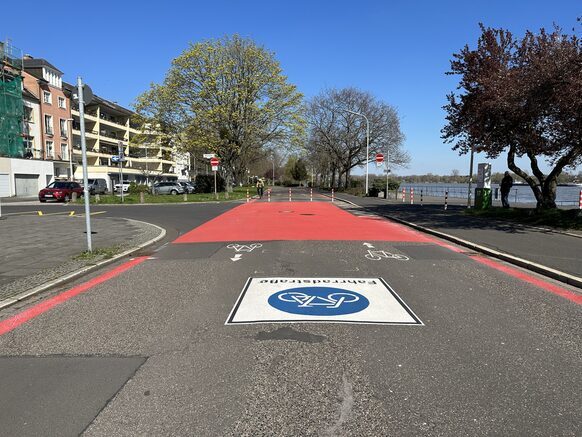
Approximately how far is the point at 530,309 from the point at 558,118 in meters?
11.5

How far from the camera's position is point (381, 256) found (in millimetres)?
9578

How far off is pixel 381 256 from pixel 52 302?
634 centimetres

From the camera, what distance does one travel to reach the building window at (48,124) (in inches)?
2095

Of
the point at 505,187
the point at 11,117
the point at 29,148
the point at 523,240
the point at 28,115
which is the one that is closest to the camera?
the point at 523,240

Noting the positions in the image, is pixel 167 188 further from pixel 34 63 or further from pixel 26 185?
pixel 34 63

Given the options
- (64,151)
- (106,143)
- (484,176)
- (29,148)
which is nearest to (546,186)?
(484,176)

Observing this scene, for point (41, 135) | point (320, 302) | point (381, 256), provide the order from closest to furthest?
point (320, 302)
point (381, 256)
point (41, 135)

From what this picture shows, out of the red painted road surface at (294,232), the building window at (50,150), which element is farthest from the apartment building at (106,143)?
the red painted road surface at (294,232)

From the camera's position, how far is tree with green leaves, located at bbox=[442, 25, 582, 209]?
45.1ft

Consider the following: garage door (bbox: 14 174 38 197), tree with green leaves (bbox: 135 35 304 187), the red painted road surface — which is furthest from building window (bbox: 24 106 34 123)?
the red painted road surface

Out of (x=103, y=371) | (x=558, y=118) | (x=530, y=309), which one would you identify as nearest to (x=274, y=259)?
(x=530, y=309)

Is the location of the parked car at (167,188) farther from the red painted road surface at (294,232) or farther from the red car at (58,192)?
the red painted road surface at (294,232)

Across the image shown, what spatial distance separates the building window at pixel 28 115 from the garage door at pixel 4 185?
9491mm

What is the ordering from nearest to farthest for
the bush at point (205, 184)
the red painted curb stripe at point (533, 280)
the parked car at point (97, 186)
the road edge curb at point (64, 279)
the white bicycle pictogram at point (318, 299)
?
the white bicycle pictogram at point (318, 299) → the road edge curb at point (64, 279) → the red painted curb stripe at point (533, 280) → the parked car at point (97, 186) → the bush at point (205, 184)
